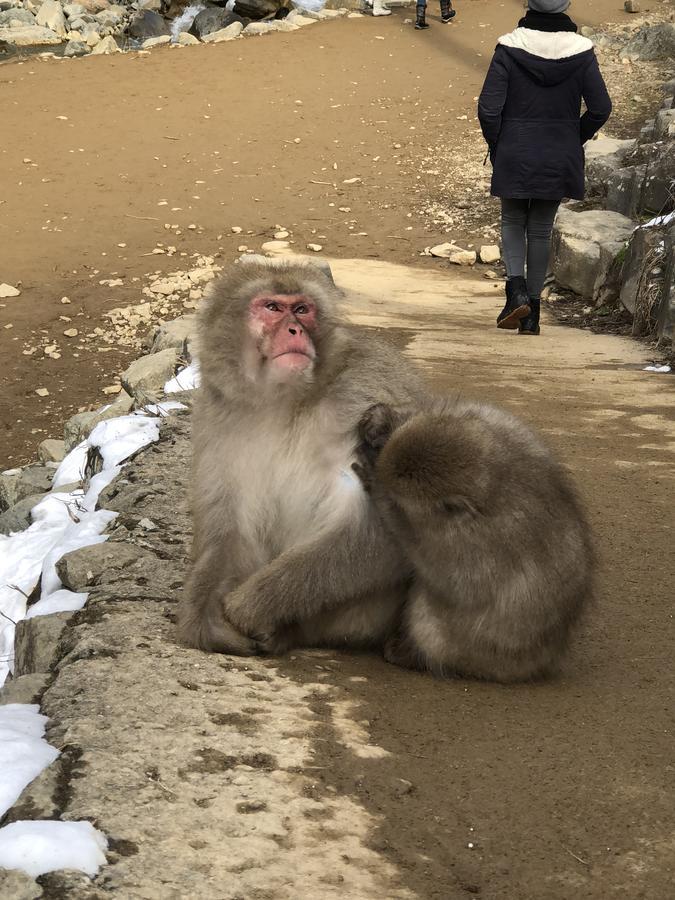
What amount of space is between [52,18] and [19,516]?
1794 cm

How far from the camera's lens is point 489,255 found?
36.2 ft

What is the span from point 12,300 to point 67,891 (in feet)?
29.9

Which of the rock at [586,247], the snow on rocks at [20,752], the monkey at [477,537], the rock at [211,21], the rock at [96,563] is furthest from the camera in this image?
the rock at [211,21]

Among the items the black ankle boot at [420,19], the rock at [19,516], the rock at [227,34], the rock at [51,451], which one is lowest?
the rock at [51,451]

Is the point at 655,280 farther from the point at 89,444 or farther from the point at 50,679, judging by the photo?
the point at 50,679

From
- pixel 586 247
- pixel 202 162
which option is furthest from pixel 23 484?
pixel 202 162

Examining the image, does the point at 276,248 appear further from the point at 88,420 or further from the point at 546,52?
the point at 546,52

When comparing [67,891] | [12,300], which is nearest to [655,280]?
[12,300]

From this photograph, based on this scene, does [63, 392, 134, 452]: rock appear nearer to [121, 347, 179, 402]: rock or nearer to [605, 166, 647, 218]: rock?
[121, 347, 179, 402]: rock

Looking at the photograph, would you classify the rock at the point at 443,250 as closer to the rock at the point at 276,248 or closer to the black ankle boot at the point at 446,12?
the rock at the point at 276,248

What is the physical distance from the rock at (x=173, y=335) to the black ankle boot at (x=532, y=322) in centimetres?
225

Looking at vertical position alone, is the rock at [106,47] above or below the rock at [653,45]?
below

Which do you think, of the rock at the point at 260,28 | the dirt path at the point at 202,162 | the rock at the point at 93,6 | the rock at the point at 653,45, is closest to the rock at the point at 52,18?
the rock at the point at 93,6

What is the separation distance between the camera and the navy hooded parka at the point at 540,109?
706 centimetres
